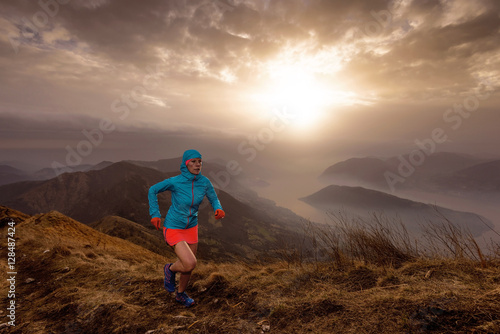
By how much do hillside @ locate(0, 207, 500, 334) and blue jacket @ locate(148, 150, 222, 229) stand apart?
1223 mm

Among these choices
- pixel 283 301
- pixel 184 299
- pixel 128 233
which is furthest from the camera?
pixel 128 233

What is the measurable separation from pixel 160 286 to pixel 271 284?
2.08 meters

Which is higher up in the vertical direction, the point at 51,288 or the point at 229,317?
the point at 229,317

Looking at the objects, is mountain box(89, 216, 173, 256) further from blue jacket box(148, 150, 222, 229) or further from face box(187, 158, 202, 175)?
face box(187, 158, 202, 175)

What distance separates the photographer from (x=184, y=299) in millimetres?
3324

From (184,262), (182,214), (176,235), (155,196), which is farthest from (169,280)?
(155,196)

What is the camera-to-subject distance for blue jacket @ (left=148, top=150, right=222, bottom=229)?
3.41 metres

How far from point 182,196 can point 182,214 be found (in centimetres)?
28

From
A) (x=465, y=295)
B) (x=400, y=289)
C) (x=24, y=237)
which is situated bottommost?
(x=24, y=237)

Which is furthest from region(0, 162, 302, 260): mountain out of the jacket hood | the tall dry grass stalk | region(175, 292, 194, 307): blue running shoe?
the jacket hood

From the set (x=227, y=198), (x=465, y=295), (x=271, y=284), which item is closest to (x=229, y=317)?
(x=271, y=284)

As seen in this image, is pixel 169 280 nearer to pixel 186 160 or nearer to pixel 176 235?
pixel 176 235

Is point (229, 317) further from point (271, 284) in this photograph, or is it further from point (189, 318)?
point (271, 284)

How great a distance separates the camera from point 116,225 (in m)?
38.9
